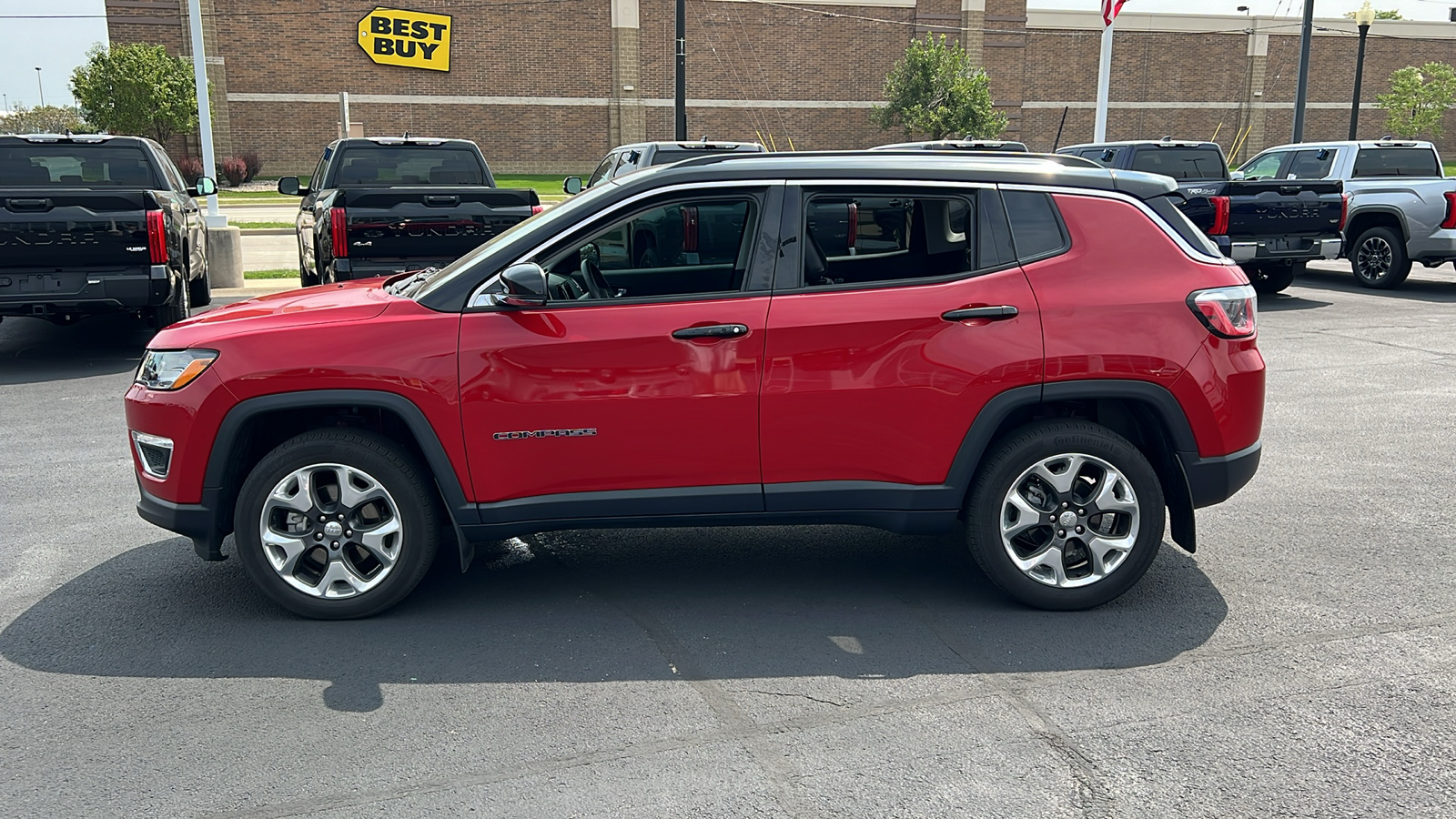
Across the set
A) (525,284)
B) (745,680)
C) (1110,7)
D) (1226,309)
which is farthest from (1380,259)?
(525,284)

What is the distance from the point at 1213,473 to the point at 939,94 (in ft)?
146

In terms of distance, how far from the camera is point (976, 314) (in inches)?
177

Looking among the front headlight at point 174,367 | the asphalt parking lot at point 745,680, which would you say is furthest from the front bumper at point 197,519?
the front headlight at point 174,367

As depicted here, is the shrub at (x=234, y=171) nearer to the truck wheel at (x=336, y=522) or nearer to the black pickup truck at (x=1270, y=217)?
the black pickup truck at (x=1270, y=217)

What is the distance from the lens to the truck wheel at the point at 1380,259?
1534 centimetres

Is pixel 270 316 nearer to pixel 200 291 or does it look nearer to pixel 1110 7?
pixel 200 291

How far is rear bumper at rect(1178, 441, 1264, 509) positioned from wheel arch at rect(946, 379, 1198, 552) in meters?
0.02

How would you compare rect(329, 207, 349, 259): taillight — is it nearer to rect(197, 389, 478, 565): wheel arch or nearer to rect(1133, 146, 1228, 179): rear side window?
rect(197, 389, 478, 565): wheel arch

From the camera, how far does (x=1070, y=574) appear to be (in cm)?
466

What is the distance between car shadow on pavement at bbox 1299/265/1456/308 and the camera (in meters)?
15.1

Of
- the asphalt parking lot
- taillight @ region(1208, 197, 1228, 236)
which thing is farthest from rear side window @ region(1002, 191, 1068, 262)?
taillight @ region(1208, 197, 1228, 236)

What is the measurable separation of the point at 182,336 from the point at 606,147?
47123mm

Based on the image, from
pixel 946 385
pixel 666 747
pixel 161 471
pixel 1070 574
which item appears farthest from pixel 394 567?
pixel 1070 574

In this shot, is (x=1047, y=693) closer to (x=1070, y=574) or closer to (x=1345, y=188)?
(x=1070, y=574)
